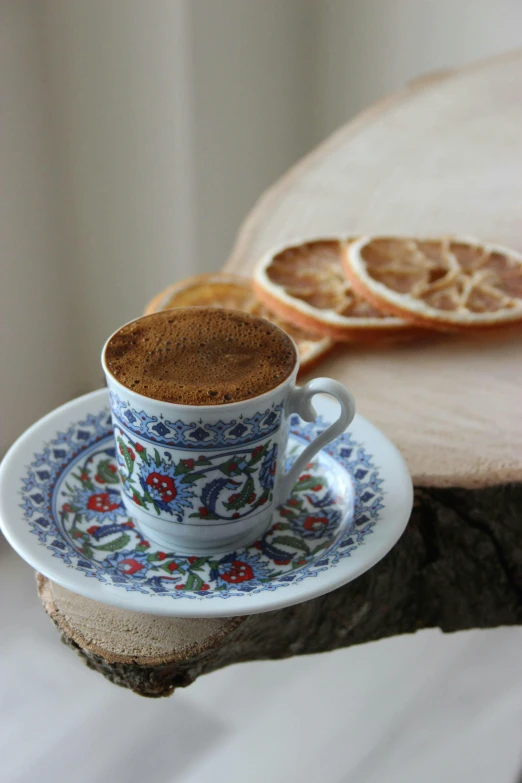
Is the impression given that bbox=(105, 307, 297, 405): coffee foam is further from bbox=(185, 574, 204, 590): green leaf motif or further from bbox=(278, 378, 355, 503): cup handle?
bbox=(185, 574, 204, 590): green leaf motif

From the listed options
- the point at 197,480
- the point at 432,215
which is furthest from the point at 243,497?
the point at 432,215

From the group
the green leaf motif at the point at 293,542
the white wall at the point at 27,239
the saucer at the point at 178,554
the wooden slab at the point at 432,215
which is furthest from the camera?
the white wall at the point at 27,239

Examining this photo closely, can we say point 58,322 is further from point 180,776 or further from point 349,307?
point 180,776

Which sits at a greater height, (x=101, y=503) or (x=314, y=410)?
(x=314, y=410)

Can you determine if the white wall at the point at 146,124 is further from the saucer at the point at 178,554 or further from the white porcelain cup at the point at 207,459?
the white porcelain cup at the point at 207,459

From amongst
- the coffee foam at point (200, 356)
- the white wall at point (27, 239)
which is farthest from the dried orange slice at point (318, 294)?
the white wall at point (27, 239)

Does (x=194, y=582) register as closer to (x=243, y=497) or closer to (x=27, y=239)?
(x=243, y=497)
